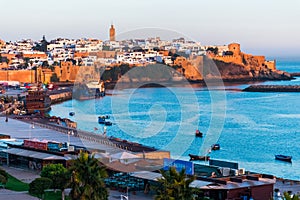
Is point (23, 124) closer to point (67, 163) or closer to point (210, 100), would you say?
point (67, 163)

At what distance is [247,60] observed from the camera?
2402 inches

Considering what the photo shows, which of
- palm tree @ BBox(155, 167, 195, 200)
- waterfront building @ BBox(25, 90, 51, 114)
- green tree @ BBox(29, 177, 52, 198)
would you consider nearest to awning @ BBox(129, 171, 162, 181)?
green tree @ BBox(29, 177, 52, 198)

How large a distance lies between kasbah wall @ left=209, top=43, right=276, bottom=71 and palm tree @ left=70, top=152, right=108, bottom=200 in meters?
52.2

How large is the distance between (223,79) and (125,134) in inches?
1439

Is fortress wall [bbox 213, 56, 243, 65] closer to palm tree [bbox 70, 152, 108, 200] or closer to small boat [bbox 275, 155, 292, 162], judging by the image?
small boat [bbox 275, 155, 292, 162]

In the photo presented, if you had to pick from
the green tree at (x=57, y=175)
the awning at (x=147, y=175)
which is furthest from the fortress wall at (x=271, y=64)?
the green tree at (x=57, y=175)

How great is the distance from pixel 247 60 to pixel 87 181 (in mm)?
54337

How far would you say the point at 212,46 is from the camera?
66125 millimetres

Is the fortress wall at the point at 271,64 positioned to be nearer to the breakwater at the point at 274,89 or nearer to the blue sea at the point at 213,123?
the breakwater at the point at 274,89

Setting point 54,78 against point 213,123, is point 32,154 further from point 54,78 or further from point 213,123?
point 54,78

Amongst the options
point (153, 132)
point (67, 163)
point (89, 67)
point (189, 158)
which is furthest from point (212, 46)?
point (67, 163)

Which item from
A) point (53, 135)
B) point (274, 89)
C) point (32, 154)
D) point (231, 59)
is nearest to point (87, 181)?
point (32, 154)

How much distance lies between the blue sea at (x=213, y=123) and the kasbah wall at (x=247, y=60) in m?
18.1

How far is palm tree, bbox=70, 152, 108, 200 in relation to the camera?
24.5 feet
